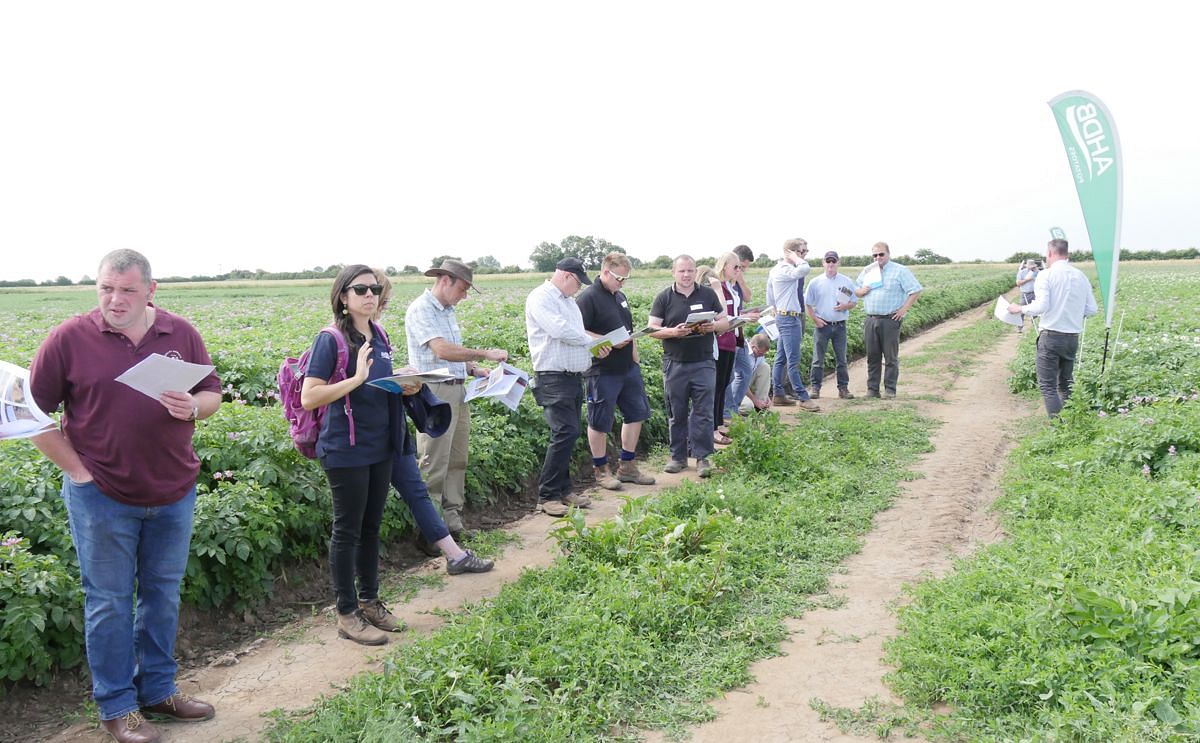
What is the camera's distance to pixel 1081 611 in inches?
146

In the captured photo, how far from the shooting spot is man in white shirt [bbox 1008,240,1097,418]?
8.68 m

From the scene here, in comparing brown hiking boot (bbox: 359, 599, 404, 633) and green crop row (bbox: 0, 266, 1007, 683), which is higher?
green crop row (bbox: 0, 266, 1007, 683)

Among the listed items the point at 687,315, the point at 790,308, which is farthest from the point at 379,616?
the point at 790,308

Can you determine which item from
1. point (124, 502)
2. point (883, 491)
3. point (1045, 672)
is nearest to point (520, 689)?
point (124, 502)

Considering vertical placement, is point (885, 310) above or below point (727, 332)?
above

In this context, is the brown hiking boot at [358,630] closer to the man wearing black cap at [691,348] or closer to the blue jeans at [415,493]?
the blue jeans at [415,493]

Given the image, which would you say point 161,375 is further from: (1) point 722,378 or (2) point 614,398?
(1) point 722,378

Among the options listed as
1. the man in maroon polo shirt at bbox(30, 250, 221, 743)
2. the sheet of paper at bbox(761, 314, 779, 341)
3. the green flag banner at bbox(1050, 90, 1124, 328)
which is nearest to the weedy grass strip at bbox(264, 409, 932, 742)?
the man in maroon polo shirt at bbox(30, 250, 221, 743)

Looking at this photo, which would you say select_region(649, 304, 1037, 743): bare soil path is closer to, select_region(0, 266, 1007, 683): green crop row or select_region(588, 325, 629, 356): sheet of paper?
select_region(588, 325, 629, 356): sheet of paper

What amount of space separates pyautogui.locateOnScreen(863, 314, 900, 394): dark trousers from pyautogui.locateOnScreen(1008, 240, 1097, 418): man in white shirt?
231 centimetres

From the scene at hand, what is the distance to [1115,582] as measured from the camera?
4.11 m

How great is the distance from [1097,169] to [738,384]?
4709 millimetres

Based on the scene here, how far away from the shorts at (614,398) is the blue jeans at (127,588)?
400 centimetres

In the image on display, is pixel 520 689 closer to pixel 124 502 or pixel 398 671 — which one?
pixel 398 671
